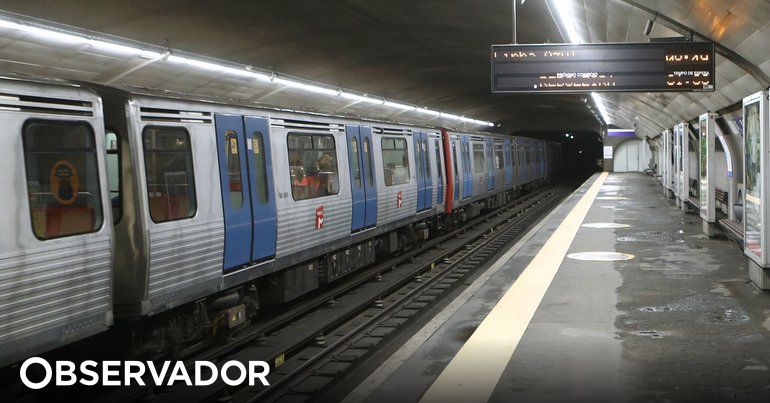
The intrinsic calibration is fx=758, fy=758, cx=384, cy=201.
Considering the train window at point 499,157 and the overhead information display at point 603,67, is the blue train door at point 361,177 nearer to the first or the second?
the overhead information display at point 603,67

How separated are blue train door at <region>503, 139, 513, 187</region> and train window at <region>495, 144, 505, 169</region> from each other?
545 mm

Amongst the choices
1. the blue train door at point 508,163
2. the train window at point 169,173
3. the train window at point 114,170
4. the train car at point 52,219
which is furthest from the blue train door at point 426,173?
the blue train door at point 508,163

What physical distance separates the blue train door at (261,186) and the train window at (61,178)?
264 cm

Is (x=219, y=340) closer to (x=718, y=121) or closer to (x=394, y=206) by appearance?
(x=394, y=206)

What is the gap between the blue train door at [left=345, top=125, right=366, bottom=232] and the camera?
11.6m

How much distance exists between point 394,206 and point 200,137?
6641 millimetres

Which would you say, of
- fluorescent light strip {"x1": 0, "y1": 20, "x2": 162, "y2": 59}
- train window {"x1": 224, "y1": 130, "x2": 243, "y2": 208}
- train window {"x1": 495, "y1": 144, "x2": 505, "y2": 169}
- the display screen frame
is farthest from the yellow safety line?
train window {"x1": 495, "y1": 144, "x2": 505, "y2": 169}

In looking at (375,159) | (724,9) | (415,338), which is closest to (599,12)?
(724,9)

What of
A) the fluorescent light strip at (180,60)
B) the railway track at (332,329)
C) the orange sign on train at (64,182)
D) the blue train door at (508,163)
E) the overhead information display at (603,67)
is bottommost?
the railway track at (332,329)

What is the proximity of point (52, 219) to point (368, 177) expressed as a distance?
721 centimetres

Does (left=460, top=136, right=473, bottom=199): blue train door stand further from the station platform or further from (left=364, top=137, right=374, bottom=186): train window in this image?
the station platform

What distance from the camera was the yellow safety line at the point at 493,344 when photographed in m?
5.24

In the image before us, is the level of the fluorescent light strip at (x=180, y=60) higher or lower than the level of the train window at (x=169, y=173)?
higher

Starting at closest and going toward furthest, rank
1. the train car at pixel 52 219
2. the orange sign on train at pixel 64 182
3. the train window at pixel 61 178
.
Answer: the train car at pixel 52 219 < the train window at pixel 61 178 < the orange sign on train at pixel 64 182
